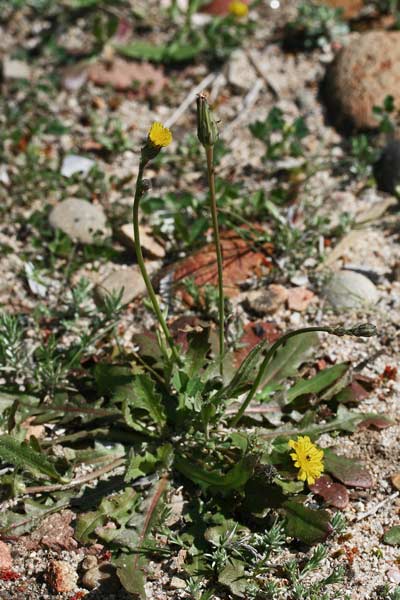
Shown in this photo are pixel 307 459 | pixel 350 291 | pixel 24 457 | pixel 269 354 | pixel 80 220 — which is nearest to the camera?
pixel 269 354

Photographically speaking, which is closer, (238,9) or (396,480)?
(396,480)

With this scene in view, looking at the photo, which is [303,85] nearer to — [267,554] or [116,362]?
[116,362]

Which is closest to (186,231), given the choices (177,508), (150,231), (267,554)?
(150,231)

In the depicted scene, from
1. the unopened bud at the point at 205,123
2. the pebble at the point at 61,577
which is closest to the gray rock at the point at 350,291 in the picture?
the unopened bud at the point at 205,123

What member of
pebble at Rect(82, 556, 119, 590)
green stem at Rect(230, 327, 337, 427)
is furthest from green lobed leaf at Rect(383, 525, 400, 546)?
pebble at Rect(82, 556, 119, 590)

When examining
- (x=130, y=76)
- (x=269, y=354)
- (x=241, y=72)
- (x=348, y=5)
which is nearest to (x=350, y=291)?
(x=269, y=354)

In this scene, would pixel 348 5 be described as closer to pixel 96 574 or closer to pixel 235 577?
pixel 235 577

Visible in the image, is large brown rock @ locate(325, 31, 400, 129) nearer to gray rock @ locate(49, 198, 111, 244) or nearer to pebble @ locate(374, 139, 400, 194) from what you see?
pebble @ locate(374, 139, 400, 194)
